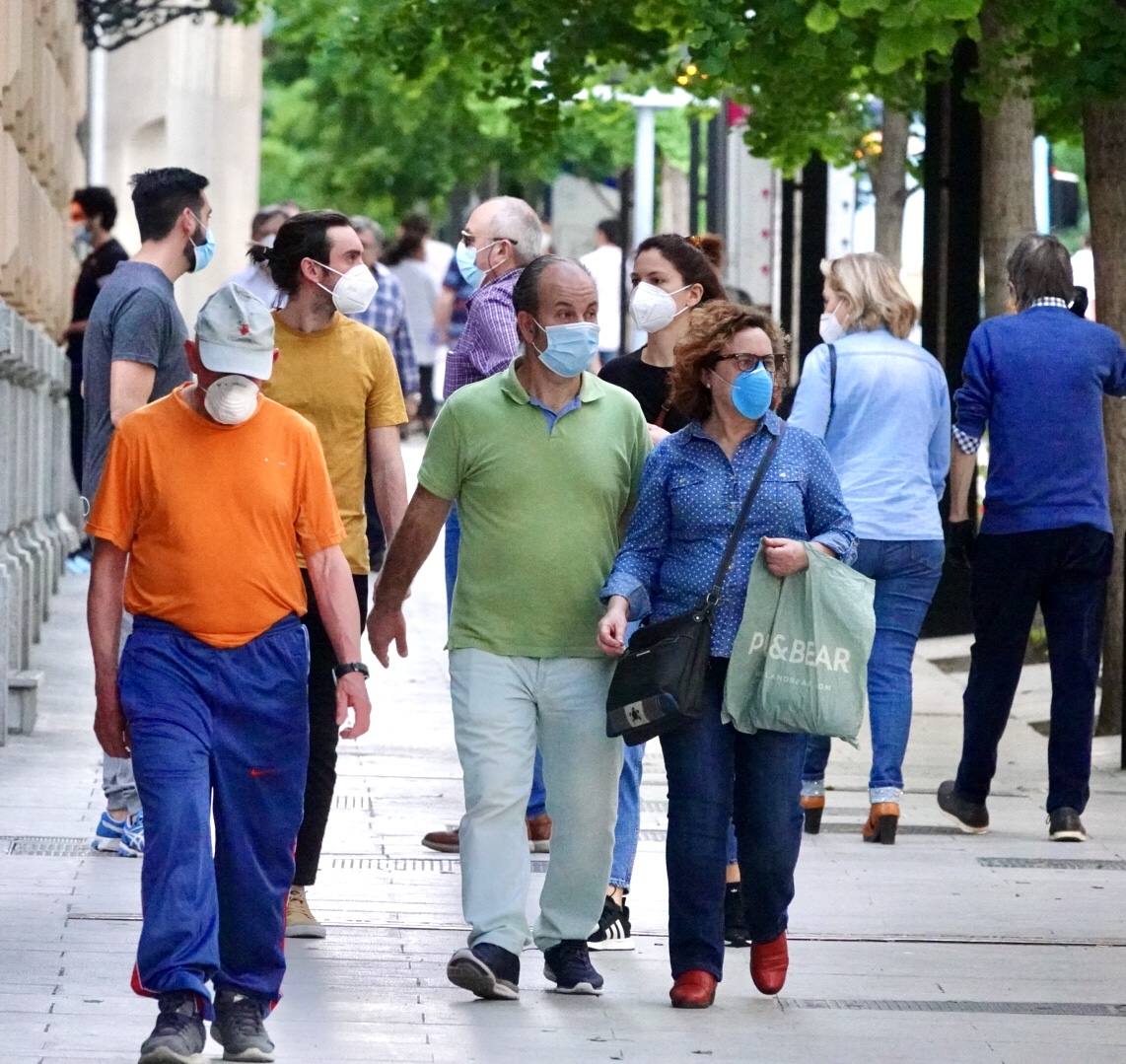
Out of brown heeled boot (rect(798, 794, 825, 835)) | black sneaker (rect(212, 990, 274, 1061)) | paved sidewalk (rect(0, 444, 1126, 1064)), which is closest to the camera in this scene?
black sneaker (rect(212, 990, 274, 1061))

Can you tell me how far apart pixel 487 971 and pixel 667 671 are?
849mm

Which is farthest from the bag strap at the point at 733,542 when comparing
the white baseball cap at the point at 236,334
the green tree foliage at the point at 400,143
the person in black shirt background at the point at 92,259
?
the green tree foliage at the point at 400,143

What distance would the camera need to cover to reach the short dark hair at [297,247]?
7.38 metres

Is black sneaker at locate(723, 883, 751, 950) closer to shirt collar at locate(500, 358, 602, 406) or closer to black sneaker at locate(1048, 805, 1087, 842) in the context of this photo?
shirt collar at locate(500, 358, 602, 406)

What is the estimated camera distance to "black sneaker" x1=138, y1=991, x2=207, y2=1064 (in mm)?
5770

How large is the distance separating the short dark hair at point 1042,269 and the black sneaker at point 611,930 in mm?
2839

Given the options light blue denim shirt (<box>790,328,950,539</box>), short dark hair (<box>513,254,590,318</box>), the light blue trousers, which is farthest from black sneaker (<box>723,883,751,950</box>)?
light blue denim shirt (<box>790,328,950,539</box>)

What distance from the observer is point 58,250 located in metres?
18.7

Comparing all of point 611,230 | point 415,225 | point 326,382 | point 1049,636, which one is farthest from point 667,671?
point 415,225

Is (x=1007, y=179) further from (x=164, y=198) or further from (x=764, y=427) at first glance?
(x=764, y=427)

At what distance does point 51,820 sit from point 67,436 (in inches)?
410

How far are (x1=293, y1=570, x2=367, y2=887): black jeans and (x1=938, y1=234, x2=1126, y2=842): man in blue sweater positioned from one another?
2.65 metres

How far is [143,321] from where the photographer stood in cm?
796

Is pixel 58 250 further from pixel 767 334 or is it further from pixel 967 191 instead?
pixel 767 334
